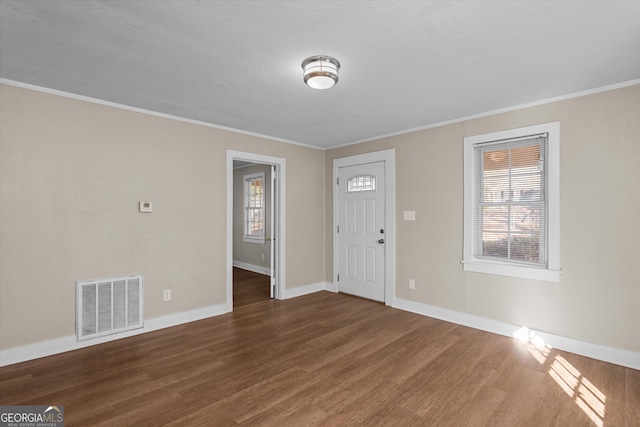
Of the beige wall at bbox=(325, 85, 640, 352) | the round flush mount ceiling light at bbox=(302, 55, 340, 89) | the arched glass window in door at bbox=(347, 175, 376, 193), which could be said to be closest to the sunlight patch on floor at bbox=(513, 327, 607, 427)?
the beige wall at bbox=(325, 85, 640, 352)

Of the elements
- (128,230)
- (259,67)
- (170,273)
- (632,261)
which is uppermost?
(259,67)

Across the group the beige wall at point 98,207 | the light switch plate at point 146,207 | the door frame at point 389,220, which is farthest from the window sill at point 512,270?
the light switch plate at point 146,207

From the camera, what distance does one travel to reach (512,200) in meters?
3.54

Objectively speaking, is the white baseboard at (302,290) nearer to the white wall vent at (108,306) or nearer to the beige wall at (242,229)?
the beige wall at (242,229)

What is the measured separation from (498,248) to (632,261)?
1.12m

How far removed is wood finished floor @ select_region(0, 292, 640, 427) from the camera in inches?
83.8

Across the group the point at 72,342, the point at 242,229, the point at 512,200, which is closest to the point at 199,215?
the point at 72,342

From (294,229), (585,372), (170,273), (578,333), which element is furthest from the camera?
(294,229)

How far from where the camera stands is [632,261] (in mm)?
2797

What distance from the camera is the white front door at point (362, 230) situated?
15.7 feet

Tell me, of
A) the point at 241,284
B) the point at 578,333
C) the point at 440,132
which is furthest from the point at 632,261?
the point at 241,284

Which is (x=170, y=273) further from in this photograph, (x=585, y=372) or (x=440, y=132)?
(x=585, y=372)

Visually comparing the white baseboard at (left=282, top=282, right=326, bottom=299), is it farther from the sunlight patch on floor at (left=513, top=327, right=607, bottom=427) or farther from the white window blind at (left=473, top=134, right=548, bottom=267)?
the sunlight patch on floor at (left=513, top=327, right=607, bottom=427)

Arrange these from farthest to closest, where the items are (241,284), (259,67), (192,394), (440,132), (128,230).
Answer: (241,284), (440,132), (128,230), (259,67), (192,394)
